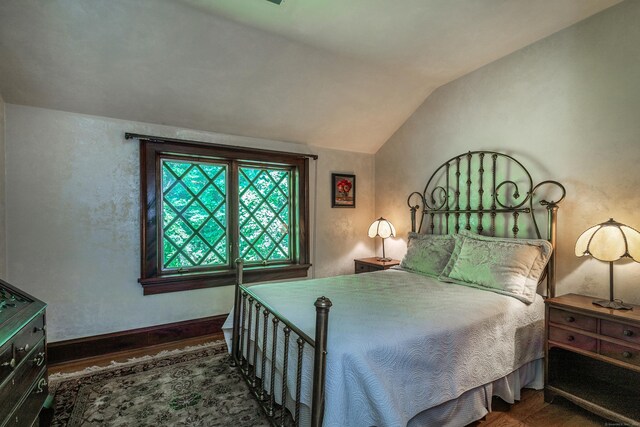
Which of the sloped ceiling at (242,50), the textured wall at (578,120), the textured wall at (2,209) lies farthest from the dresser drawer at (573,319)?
the textured wall at (2,209)

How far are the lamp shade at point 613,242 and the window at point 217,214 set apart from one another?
8.16ft

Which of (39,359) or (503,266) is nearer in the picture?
(39,359)

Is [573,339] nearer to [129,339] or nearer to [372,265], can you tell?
[372,265]

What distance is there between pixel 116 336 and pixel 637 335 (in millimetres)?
3543

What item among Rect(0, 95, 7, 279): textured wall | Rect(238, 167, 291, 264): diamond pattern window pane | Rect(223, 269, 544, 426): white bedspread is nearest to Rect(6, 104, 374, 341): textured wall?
Rect(0, 95, 7, 279): textured wall

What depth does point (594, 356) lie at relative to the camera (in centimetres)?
174

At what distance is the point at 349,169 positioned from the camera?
396cm

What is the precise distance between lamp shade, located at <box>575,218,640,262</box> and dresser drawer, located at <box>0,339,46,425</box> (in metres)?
2.91

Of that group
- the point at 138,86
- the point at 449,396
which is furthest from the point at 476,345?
the point at 138,86

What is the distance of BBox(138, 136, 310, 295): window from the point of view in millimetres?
2801

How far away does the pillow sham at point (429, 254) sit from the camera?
2.69m

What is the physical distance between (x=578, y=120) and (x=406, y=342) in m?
2.07

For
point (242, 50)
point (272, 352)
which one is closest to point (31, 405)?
point (272, 352)

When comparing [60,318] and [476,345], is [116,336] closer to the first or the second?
[60,318]
